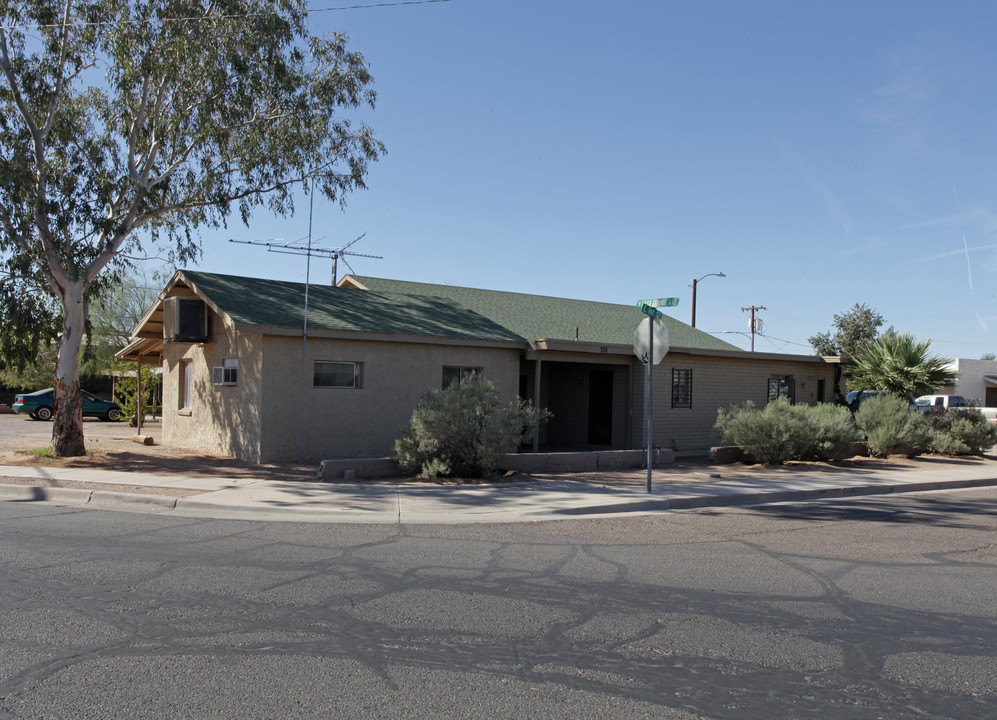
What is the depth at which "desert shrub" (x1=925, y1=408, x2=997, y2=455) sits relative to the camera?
67.3 ft

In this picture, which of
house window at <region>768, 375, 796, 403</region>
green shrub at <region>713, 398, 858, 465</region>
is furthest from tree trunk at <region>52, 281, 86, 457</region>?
house window at <region>768, 375, 796, 403</region>

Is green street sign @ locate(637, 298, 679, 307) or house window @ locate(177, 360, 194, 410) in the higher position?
green street sign @ locate(637, 298, 679, 307)

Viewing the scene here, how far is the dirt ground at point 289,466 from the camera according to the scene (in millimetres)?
14445

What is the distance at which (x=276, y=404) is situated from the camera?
16062mm

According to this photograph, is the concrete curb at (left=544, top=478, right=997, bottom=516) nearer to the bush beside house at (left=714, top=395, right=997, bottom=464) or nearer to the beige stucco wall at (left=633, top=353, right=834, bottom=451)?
the bush beside house at (left=714, top=395, right=997, bottom=464)

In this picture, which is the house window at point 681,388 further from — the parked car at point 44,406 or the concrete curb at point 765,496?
the parked car at point 44,406

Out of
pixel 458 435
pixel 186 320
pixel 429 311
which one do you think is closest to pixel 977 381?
pixel 429 311

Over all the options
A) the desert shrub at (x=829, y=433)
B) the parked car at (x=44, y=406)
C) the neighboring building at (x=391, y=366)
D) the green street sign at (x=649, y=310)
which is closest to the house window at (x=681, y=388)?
the neighboring building at (x=391, y=366)

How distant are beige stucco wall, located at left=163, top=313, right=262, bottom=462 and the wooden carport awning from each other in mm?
751

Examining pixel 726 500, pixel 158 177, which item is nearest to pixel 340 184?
pixel 158 177

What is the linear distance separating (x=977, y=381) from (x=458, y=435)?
47.6m

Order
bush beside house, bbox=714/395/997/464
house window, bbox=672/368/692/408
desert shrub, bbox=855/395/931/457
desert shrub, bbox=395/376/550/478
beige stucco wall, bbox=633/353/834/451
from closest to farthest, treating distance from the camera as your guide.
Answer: desert shrub, bbox=395/376/550/478 → bush beside house, bbox=714/395/997/464 → desert shrub, bbox=855/395/931/457 → beige stucco wall, bbox=633/353/834/451 → house window, bbox=672/368/692/408

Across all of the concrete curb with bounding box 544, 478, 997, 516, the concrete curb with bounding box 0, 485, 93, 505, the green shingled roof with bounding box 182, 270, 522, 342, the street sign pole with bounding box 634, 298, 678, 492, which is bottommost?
the concrete curb with bounding box 0, 485, 93, 505

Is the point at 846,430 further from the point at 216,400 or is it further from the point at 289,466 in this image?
the point at 216,400
